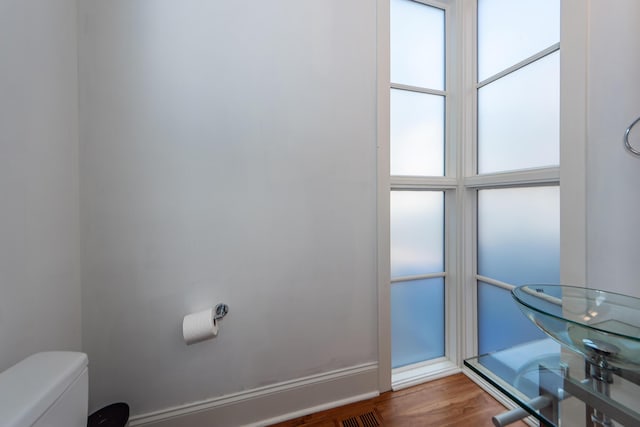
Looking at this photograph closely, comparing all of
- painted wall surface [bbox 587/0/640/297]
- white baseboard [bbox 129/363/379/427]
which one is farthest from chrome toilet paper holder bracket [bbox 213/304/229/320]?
painted wall surface [bbox 587/0/640/297]

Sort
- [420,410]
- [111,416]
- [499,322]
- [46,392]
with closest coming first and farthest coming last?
[46,392]
[111,416]
[420,410]
[499,322]

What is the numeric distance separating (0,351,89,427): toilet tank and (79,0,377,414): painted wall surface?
0.35m

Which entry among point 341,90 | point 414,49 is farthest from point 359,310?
point 414,49

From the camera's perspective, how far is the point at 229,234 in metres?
1.09

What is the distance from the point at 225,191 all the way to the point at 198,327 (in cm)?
59

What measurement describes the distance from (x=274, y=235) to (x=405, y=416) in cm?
114

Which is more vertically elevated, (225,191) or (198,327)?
(225,191)

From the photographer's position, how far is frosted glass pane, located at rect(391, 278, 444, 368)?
147 centimetres

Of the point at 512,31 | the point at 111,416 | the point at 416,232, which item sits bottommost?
the point at 111,416

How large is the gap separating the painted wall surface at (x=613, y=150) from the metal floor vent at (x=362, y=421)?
3.65 ft

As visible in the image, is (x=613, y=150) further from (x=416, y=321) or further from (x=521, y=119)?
(x=416, y=321)

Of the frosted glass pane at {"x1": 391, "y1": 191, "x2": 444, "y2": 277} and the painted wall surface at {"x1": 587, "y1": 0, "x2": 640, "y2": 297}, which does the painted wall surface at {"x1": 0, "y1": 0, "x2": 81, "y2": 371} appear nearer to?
the frosted glass pane at {"x1": 391, "y1": 191, "x2": 444, "y2": 277}

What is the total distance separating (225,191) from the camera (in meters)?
1.08

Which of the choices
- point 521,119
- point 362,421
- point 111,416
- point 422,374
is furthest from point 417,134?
point 111,416
